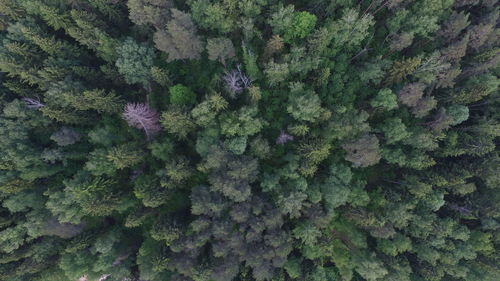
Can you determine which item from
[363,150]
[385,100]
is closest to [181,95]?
[363,150]

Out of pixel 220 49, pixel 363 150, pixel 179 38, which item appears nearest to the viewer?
pixel 179 38

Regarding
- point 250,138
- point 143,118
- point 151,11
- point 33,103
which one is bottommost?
point 33,103

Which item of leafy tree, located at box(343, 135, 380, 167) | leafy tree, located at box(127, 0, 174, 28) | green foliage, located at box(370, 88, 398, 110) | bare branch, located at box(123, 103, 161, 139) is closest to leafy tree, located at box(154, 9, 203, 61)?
leafy tree, located at box(127, 0, 174, 28)

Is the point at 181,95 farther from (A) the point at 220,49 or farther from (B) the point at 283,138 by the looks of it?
(B) the point at 283,138

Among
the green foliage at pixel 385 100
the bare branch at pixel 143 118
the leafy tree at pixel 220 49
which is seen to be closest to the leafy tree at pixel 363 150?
the green foliage at pixel 385 100

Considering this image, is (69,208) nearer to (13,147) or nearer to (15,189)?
(15,189)

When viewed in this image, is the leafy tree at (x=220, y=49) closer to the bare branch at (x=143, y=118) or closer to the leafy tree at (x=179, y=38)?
the leafy tree at (x=179, y=38)

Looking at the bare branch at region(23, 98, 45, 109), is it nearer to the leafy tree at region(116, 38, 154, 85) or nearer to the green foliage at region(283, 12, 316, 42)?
the leafy tree at region(116, 38, 154, 85)

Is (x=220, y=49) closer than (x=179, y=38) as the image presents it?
No

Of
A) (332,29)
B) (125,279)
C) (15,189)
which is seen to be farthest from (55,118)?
(332,29)
